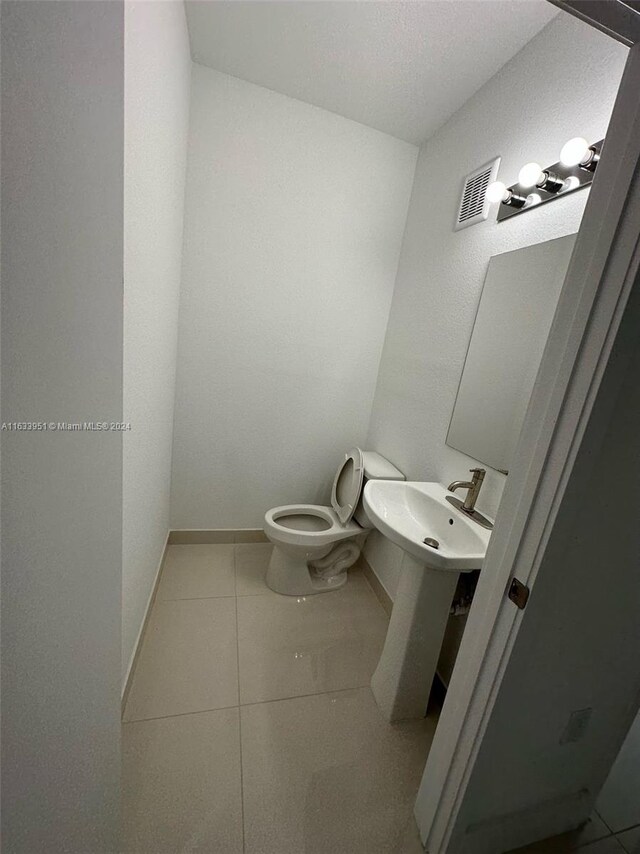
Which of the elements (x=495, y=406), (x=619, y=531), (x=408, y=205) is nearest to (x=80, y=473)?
(x=619, y=531)

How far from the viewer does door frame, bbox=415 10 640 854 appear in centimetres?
59

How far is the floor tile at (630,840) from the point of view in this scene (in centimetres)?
105

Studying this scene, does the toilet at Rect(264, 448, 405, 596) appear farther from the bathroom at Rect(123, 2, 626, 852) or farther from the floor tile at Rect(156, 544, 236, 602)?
the floor tile at Rect(156, 544, 236, 602)

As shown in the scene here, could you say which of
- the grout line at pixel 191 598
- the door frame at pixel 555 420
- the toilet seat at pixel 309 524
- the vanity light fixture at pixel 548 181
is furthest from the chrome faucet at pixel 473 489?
the grout line at pixel 191 598

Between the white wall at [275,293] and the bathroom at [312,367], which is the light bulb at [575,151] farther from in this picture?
the white wall at [275,293]

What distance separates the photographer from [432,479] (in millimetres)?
1628

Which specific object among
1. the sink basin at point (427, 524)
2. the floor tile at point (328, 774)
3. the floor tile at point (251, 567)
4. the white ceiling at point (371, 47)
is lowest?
the floor tile at point (251, 567)

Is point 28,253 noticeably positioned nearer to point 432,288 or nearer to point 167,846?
point 167,846

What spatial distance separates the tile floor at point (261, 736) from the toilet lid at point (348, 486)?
0.54m

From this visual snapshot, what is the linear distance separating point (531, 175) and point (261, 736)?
7.24 feet

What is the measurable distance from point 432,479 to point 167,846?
59.2 inches

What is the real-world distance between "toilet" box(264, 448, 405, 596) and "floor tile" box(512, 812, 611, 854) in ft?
3.90

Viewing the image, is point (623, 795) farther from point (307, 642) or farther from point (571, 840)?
point (307, 642)
